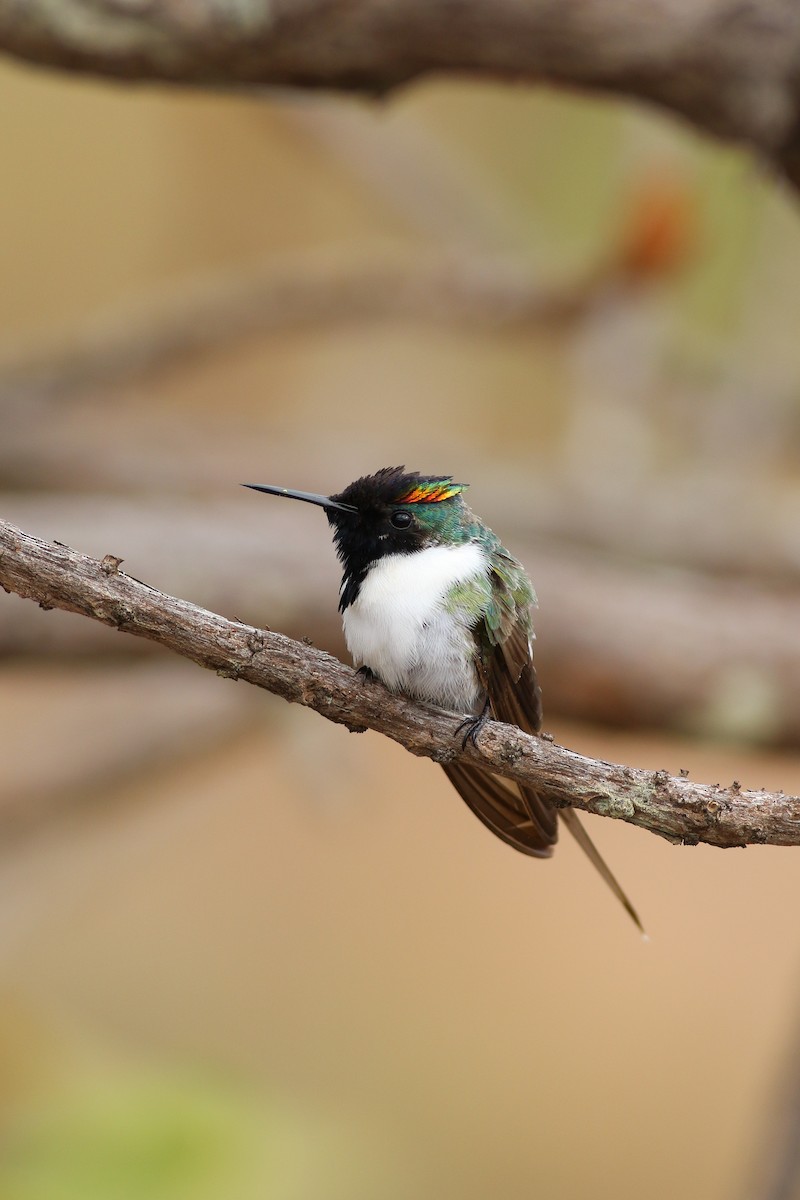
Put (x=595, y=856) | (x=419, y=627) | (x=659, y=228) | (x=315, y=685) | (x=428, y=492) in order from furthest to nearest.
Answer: (x=659, y=228) < (x=428, y=492) < (x=419, y=627) < (x=595, y=856) < (x=315, y=685)

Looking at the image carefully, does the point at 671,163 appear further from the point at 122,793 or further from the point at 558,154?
the point at 122,793

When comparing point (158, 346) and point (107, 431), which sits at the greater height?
point (158, 346)

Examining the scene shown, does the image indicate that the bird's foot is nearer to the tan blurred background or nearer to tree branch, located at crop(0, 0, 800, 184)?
tree branch, located at crop(0, 0, 800, 184)

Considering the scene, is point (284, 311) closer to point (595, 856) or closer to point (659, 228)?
point (659, 228)

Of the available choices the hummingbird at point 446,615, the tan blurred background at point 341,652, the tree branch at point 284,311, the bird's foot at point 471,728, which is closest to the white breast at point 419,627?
the hummingbird at point 446,615

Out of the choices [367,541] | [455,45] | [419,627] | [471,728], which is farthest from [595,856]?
[455,45]

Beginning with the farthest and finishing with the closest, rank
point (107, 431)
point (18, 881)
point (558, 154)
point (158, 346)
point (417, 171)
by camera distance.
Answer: point (558, 154) < point (417, 171) < point (107, 431) < point (158, 346) < point (18, 881)

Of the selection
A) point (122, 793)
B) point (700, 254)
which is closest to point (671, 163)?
point (700, 254)
